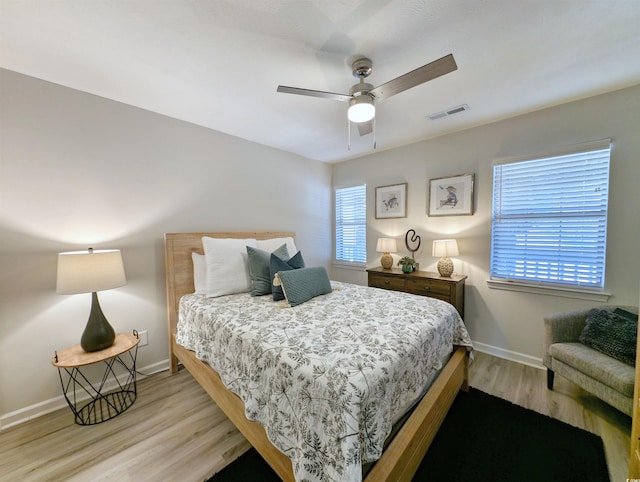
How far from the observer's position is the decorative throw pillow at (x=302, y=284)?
6.44 ft

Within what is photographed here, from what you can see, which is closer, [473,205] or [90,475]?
[90,475]

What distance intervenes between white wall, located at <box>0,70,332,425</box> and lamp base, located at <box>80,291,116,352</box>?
0.97 feet

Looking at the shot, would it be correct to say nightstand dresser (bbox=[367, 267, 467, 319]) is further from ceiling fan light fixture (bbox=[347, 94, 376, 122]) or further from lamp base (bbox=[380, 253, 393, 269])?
ceiling fan light fixture (bbox=[347, 94, 376, 122])

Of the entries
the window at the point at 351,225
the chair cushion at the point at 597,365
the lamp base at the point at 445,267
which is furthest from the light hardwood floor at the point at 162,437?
the window at the point at 351,225

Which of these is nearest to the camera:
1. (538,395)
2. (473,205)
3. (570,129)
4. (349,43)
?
(349,43)

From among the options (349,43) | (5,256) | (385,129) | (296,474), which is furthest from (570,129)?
(5,256)

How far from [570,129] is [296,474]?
11.2 ft

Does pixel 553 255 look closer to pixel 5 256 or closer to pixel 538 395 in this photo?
pixel 538 395

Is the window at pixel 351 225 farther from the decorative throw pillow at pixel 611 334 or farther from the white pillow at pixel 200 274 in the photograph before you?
the decorative throw pillow at pixel 611 334

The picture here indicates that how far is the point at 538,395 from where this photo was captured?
205 cm

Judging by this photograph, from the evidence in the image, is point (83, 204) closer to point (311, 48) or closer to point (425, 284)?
point (311, 48)

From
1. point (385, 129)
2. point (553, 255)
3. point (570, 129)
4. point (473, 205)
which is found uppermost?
point (385, 129)

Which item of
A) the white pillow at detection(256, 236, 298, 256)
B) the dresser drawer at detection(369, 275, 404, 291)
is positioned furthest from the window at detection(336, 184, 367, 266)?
the white pillow at detection(256, 236, 298, 256)

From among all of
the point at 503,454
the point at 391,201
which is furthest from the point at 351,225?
the point at 503,454
